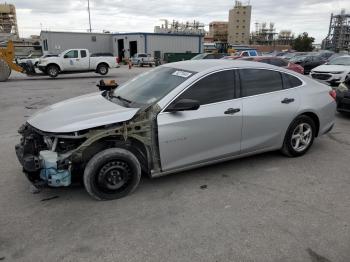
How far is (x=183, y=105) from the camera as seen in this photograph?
3723 mm

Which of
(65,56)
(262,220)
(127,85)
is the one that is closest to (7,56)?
(65,56)

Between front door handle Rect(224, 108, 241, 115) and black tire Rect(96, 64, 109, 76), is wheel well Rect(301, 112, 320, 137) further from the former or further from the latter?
black tire Rect(96, 64, 109, 76)

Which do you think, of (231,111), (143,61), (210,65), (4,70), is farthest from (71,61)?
(231,111)

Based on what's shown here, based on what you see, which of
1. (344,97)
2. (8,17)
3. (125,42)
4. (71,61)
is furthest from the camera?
(8,17)

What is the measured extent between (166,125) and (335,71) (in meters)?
11.8

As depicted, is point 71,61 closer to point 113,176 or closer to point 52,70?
point 52,70

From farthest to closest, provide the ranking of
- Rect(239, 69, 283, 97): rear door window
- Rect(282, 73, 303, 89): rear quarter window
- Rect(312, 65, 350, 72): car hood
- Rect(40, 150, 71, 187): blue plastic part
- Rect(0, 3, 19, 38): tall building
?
Rect(0, 3, 19, 38): tall building < Rect(312, 65, 350, 72): car hood < Rect(282, 73, 303, 89): rear quarter window < Rect(239, 69, 283, 97): rear door window < Rect(40, 150, 71, 187): blue plastic part

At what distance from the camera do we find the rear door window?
4.42m

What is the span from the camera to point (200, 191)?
3977 mm

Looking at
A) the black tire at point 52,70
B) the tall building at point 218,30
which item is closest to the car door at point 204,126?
the black tire at point 52,70

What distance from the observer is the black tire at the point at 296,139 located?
487cm

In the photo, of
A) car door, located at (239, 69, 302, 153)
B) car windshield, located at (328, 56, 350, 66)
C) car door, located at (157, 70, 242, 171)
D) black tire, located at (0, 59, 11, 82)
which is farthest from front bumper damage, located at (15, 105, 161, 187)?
black tire, located at (0, 59, 11, 82)

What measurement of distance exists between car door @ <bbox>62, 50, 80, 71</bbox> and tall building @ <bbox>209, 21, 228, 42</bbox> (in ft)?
396

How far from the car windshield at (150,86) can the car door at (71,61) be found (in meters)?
16.8
